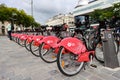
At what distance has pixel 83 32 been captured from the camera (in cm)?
383

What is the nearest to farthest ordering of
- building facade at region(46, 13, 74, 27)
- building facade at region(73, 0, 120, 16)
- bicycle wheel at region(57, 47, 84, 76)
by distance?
bicycle wheel at region(57, 47, 84, 76) → building facade at region(46, 13, 74, 27) → building facade at region(73, 0, 120, 16)

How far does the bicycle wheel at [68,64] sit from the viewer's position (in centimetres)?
290

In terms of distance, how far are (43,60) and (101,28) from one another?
5.51ft

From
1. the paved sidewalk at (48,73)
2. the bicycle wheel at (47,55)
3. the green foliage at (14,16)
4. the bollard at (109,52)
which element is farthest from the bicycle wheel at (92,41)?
the green foliage at (14,16)

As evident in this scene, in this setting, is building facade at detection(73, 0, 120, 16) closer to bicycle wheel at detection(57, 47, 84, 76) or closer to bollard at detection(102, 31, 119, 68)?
bollard at detection(102, 31, 119, 68)

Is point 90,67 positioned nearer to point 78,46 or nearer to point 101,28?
point 78,46

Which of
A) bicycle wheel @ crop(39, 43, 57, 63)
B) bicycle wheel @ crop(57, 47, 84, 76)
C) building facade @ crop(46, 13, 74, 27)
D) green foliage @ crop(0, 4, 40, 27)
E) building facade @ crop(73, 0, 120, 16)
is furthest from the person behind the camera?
green foliage @ crop(0, 4, 40, 27)

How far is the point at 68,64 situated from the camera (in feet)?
10.4

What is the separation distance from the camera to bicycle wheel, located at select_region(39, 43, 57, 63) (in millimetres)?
4047

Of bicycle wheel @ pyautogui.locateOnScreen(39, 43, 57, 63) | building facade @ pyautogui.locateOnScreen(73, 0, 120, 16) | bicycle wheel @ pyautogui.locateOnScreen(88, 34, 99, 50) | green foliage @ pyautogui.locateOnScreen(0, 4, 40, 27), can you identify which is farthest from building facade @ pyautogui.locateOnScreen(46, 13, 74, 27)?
green foliage @ pyautogui.locateOnScreen(0, 4, 40, 27)

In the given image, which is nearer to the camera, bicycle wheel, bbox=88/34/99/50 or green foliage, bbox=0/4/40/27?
bicycle wheel, bbox=88/34/99/50

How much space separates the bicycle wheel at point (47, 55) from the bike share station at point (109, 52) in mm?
1273

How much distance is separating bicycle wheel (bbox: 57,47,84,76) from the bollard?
61 centimetres

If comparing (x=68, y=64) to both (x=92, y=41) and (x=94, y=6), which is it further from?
(x=94, y=6)
